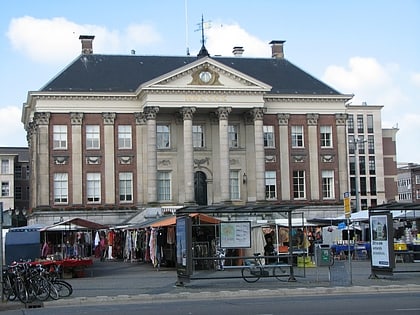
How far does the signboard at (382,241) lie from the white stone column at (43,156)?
40369 mm

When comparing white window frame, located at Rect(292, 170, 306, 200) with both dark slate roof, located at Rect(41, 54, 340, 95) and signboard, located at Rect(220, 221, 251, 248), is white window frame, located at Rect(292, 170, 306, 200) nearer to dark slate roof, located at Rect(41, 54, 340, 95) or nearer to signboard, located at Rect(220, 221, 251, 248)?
dark slate roof, located at Rect(41, 54, 340, 95)

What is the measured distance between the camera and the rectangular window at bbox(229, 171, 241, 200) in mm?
68100

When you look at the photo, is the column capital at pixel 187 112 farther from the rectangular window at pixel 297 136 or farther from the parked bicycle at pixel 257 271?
the parked bicycle at pixel 257 271

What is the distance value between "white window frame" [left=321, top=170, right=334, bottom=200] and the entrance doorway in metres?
10.6

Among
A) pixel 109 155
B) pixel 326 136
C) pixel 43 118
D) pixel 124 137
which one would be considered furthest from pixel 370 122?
pixel 43 118

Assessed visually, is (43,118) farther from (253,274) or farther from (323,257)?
(253,274)

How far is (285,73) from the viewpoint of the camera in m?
73.4

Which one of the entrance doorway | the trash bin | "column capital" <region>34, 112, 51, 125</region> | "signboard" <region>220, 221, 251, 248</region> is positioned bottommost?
the trash bin

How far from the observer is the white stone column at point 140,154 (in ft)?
218

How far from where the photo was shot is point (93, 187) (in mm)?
65812

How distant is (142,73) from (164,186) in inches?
408

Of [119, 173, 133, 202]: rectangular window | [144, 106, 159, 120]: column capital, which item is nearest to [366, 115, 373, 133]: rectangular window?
[119, 173, 133, 202]: rectangular window

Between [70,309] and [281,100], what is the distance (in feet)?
166

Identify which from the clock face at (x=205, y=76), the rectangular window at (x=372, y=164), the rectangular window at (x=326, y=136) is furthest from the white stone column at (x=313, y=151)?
the rectangular window at (x=372, y=164)
